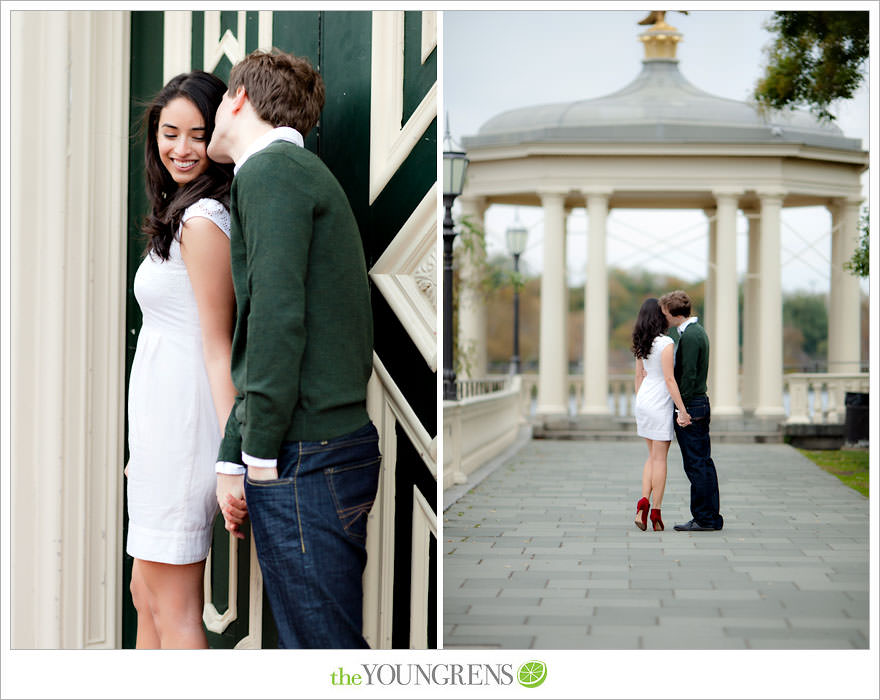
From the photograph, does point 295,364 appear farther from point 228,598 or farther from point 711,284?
point 711,284

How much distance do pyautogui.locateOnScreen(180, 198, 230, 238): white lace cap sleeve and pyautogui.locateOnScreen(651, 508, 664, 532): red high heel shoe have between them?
14.0ft

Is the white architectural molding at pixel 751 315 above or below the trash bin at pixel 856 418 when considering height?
above

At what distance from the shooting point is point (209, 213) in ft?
9.83

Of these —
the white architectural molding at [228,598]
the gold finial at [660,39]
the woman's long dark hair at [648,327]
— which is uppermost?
the gold finial at [660,39]

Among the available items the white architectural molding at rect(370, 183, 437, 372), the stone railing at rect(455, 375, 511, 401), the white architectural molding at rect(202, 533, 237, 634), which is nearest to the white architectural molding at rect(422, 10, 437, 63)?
the white architectural molding at rect(370, 183, 437, 372)

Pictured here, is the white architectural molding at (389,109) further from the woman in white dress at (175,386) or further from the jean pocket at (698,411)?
the jean pocket at (698,411)

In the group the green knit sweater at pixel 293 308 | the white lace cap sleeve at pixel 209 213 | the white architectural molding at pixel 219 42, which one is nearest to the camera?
the green knit sweater at pixel 293 308

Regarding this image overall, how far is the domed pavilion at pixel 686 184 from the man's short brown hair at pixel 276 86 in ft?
43.1

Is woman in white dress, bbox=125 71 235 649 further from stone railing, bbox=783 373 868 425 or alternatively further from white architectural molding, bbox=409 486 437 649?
stone railing, bbox=783 373 868 425

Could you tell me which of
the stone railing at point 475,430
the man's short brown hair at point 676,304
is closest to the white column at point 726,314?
the stone railing at point 475,430

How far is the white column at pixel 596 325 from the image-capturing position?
1644 cm

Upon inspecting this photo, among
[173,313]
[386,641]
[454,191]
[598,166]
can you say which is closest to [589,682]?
[386,641]

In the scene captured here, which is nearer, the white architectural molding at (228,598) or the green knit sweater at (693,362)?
the white architectural molding at (228,598)

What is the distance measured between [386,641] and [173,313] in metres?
1.34
